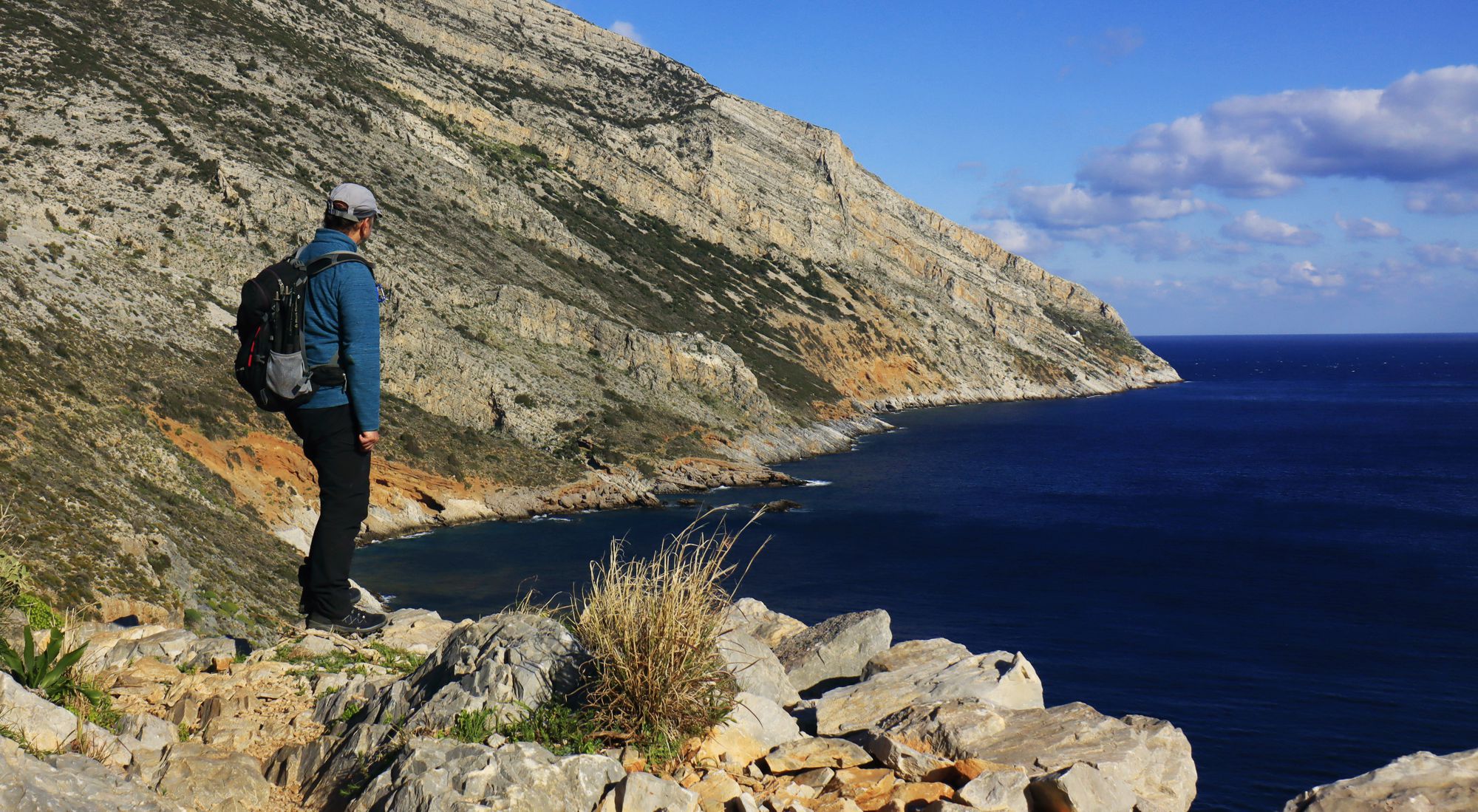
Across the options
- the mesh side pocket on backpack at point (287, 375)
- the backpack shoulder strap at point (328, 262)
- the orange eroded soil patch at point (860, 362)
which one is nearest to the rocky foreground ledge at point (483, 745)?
the mesh side pocket on backpack at point (287, 375)

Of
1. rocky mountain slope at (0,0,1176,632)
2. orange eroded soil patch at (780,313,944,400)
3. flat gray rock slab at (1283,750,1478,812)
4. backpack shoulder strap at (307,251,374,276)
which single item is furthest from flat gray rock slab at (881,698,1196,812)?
orange eroded soil patch at (780,313,944,400)

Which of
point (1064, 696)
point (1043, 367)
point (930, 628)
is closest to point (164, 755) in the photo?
point (1064, 696)

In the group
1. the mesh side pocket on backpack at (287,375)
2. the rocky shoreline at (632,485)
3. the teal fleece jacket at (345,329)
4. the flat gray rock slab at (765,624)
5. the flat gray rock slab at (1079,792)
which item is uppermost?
the teal fleece jacket at (345,329)

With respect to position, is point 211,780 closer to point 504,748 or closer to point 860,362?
point 504,748

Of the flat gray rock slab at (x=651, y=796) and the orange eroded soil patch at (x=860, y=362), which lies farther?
the orange eroded soil patch at (x=860, y=362)

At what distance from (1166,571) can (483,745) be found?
45.0m

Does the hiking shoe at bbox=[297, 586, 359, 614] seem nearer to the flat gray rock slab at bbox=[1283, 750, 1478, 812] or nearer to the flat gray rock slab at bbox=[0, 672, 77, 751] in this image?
the flat gray rock slab at bbox=[0, 672, 77, 751]

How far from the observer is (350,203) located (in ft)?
23.6

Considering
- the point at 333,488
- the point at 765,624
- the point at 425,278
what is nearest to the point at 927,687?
the point at 765,624

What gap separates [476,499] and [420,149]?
38182mm

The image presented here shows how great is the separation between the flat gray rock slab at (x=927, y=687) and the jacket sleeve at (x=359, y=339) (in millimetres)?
4187

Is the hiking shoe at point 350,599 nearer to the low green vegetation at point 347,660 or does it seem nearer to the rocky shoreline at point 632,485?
the low green vegetation at point 347,660

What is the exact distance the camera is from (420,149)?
255 feet

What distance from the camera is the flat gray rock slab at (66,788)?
14.8ft
